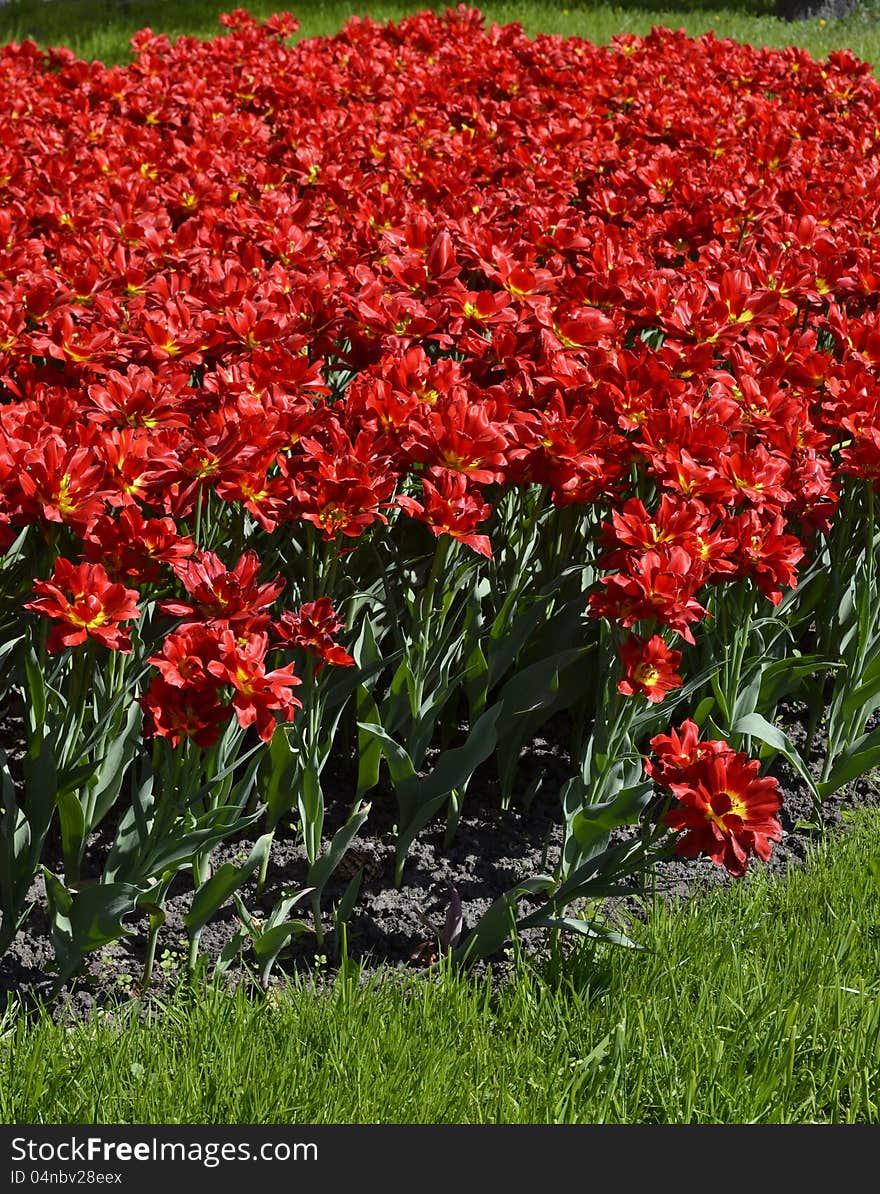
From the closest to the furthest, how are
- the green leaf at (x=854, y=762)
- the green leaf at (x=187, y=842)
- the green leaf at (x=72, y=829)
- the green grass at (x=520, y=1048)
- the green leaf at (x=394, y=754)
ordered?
the green grass at (x=520, y=1048) → the green leaf at (x=187, y=842) → the green leaf at (x=72, y=829) → the green leaf at (x=394, y=754) → the green leaf at (x=854, y=762)

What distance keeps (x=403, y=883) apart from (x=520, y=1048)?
23.0 inches

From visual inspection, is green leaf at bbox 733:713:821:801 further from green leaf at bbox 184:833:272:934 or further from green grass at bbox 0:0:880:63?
green grass at bbox 0:0:880:63

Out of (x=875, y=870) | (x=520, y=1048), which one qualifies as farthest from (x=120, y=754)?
(x=875, y=870)

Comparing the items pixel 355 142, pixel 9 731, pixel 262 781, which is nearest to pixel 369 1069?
pixel 262 781

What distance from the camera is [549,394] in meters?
2.78

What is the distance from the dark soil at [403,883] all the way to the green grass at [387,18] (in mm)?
8658

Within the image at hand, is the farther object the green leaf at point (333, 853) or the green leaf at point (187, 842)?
the green leaf at point (333, 853)

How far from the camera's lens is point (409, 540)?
9.27ft

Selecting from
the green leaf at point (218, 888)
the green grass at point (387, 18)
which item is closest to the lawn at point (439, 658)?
the green leaf at point (218, 888)

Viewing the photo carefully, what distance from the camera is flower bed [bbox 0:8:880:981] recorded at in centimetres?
217

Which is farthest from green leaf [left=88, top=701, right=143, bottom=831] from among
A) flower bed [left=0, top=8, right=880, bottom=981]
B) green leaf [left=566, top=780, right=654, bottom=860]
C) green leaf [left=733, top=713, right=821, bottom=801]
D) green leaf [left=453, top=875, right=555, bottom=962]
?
green leaf [left=733, top=713, right=821, bottom=801]

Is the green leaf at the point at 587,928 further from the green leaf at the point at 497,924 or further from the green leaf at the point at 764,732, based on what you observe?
the green leaf at the point at 764,732

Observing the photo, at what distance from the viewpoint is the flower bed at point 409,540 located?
2.17 meters

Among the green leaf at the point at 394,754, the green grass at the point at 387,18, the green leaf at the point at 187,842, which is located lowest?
the green leaf at the point at 187,842
